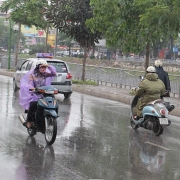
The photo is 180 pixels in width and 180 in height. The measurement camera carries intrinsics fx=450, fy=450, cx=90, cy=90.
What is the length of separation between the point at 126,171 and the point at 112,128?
4109 millimetres

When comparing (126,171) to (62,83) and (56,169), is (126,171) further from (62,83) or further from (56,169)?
(62,83)

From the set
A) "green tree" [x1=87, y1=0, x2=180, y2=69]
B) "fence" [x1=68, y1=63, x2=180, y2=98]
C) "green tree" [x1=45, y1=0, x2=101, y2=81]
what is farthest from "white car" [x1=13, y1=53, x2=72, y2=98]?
"green tree" [x1=45, y1=0, x2=101, y2=81]

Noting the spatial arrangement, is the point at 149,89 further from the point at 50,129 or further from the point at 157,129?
the point at 50,129

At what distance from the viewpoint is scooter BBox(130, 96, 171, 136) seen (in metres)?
9.97

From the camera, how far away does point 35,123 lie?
9.03 metres

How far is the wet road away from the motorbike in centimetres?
26

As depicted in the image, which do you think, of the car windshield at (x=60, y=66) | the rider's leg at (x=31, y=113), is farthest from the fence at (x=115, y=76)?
the rider's leg at (x=31, y=113)

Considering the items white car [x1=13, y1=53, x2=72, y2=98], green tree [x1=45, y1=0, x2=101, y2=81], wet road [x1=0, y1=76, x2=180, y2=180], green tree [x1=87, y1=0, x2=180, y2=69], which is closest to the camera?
→ wet road [x1=0, y1=76, x2=180, y2=180]

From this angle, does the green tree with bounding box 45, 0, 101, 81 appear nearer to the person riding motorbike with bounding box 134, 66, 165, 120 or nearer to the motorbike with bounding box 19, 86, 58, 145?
the person riding motorbike with bounding box 134, 66, 165, 120

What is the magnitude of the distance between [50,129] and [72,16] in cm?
1569

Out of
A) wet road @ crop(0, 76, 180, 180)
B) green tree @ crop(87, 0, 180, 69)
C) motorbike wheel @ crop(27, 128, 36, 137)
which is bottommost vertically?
wet road @ crop(0, 76, 180, 180)

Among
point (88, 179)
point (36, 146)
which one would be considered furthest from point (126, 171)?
point (36, 146)

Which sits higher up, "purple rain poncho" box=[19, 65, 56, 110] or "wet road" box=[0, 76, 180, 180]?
Answer: "purple rain poncho" box=[19, 65, 56, 110]

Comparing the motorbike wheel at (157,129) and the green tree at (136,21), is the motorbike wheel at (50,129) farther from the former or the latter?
the green tree at (136,21)
